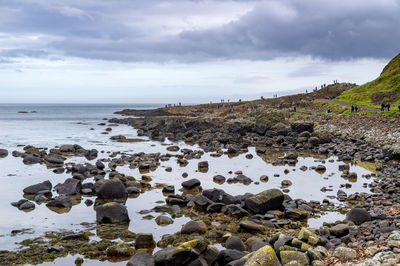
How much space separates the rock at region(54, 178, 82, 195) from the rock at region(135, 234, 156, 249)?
33.1 feet

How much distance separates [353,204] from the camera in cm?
2131

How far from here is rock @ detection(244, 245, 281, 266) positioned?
1112 centimetres

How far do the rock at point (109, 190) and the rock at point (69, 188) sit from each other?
1713mm

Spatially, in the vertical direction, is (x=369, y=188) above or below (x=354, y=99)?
below

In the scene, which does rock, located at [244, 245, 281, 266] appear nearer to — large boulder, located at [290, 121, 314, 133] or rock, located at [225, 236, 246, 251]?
rock, located at [225, 236, 246, 251]

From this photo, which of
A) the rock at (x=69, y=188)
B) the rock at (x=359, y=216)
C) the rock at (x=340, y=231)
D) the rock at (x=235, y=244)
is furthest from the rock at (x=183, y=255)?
the rock at (x=69, y=188)

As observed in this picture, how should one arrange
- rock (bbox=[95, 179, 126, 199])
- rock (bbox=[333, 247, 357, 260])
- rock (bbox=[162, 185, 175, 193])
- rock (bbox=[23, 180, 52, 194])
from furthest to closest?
1. rock (bbox=[162, 185, 175, 193])
2. rock (bbox=[23, 180, 52, 194])
3. rock (bbox=[95, 179, 126, 199])
4. rock (bbox=[333, 247, 357, 260])

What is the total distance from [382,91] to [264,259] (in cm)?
8469

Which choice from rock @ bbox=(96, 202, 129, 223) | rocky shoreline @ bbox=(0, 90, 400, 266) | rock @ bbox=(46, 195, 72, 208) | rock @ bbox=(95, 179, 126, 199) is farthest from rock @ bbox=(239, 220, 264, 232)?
rock @ bbox=(46, 195, 72, 208)

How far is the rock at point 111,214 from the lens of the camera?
717 inches

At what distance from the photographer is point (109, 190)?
22906 mm

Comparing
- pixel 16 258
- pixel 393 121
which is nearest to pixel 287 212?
pixel 16 258

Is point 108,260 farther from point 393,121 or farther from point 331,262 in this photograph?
point 393,121

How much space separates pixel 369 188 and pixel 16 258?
22.2 meters
